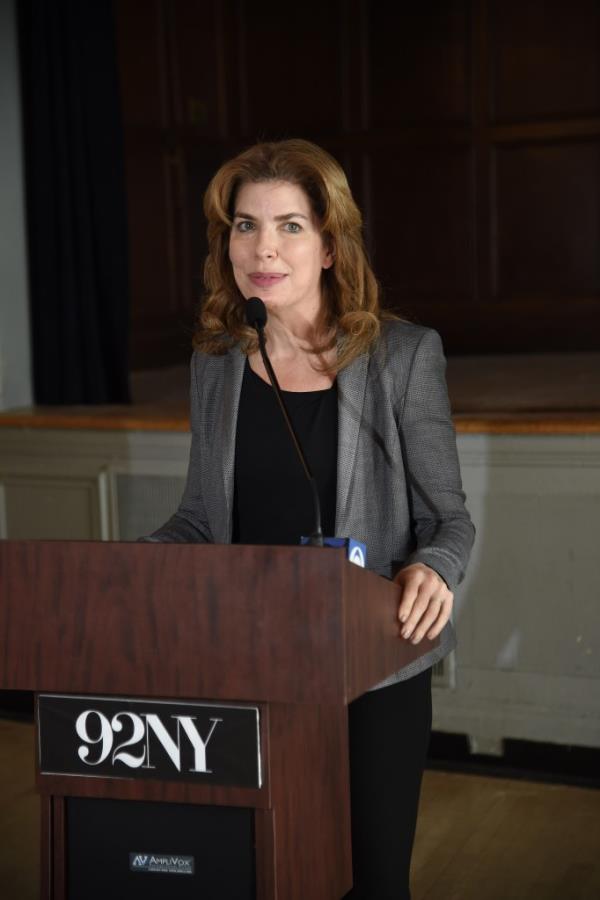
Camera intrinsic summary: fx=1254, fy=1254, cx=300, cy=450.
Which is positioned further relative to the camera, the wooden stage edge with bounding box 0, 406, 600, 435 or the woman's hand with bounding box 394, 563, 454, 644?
the wooden stage edge with bounding box 0, 406, 600, 435

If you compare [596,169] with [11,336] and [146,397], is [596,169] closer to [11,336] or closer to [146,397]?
[146,397]

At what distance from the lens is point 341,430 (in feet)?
5.97

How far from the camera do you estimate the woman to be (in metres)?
1.79

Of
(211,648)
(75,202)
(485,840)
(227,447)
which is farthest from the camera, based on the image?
(75,202)

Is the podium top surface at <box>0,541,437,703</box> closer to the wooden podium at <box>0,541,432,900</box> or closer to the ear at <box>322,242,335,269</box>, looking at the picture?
the wooden podium at <box>0,541,432,900</box>

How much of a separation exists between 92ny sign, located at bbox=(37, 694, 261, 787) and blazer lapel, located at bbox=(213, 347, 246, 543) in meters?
0.51

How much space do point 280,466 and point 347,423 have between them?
0.12m

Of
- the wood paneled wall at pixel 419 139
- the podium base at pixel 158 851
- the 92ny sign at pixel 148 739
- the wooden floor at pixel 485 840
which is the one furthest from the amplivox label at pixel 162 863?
the wood paneled wall at pixel 419 139

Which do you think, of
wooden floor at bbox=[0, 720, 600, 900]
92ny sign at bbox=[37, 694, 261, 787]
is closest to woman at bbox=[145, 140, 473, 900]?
92ny sign at bbox=[37, 694, 261, 787]

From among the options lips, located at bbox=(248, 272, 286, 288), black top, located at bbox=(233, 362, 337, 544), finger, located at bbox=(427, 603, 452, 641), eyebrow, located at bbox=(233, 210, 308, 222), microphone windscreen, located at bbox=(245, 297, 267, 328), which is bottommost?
finger, located at bbox=(427, 603, 452, 641)

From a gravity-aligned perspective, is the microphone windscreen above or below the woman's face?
below

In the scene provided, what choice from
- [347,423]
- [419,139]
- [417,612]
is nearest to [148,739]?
[417,612]

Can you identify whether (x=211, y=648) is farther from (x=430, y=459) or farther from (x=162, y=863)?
(x=430, y=459)

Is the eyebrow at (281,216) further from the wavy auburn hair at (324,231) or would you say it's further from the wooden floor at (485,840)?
the wooden floor at (485,840)
